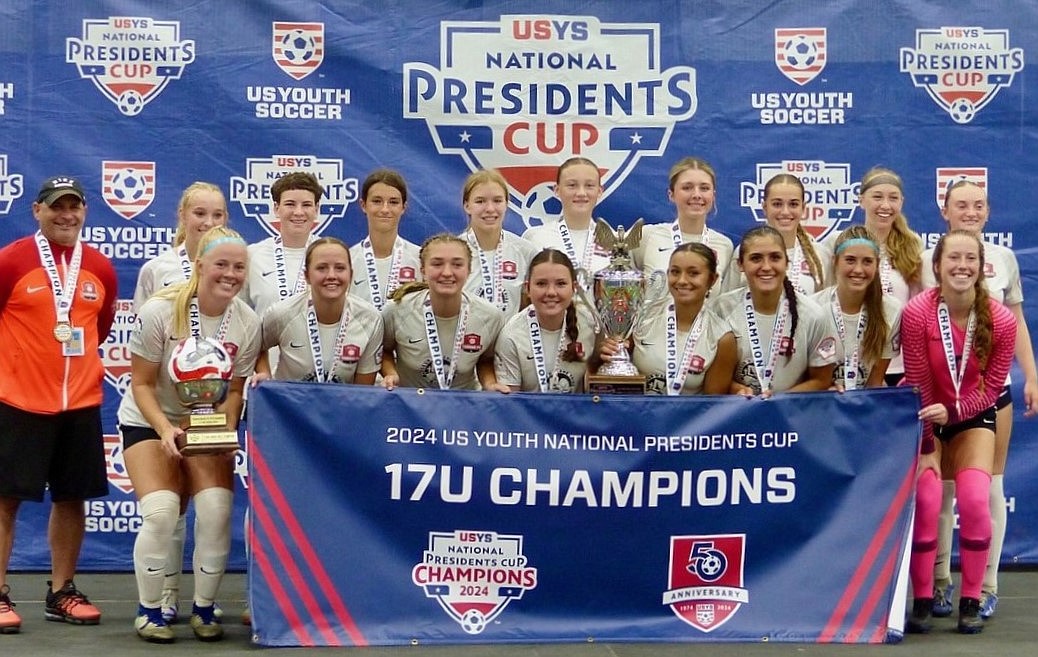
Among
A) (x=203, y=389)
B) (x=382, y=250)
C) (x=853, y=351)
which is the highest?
(x=382, y=250)

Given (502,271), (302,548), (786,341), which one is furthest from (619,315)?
(302,548)

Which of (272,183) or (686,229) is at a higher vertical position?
(272,183)

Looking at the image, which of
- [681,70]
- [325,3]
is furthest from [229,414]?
[681,70]

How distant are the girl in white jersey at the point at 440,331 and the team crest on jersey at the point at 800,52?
249 cm

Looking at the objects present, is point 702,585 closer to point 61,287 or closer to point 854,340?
point 854,340

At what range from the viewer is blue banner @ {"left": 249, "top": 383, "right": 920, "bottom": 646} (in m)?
5.62

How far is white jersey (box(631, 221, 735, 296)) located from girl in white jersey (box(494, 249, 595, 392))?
0.83 m

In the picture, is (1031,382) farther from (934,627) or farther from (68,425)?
(68,425)

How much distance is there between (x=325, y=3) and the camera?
7.69 m

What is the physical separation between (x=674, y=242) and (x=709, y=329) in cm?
89

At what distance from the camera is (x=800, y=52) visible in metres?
7.79

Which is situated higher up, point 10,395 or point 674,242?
point 674,242

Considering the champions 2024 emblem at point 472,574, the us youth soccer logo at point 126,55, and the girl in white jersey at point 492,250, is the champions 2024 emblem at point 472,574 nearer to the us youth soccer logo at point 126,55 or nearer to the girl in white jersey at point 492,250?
the girl in white jersey at point 492,250

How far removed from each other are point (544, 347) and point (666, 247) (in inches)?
41.9
